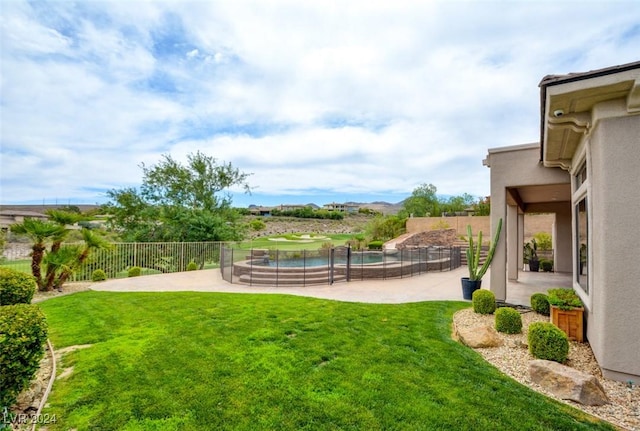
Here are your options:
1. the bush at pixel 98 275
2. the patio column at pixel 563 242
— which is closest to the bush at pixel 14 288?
Answer: the bush at pixel 98 275

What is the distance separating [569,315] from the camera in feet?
16.7

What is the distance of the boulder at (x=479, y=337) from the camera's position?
4.98 meters

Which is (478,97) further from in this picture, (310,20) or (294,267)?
(294,267)

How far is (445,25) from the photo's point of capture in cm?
812

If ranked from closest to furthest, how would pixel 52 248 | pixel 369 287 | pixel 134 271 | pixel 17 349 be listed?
pixel 17 349 → pixel 52 248 → pixel 369 287 → pixel 134 271

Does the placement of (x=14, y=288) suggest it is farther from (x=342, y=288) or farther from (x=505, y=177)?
(x=505, y=177)

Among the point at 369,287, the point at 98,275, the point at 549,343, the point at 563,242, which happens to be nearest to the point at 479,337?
the point at 549,343

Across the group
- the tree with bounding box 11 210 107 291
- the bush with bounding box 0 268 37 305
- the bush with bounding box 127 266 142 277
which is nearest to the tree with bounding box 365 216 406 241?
the bush with bounding box 127 266 142 277

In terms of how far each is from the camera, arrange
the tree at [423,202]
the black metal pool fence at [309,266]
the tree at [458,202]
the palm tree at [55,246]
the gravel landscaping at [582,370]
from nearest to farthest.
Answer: the gravel landscaping at [582,370]
the palm tree at [55,246]
the black metal pool fence at [309,266]
the tree at [423,202]
the tree at [458,202]

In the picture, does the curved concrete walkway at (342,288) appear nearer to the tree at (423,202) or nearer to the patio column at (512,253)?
the patio column at (512,253)

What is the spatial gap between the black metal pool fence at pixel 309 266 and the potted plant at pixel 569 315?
23.2 ft

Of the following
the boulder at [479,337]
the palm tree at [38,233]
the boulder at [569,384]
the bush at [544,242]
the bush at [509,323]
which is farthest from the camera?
the bush at [544,242]

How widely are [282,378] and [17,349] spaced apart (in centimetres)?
276

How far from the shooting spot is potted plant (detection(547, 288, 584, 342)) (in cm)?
501
